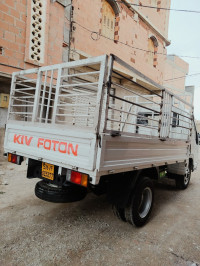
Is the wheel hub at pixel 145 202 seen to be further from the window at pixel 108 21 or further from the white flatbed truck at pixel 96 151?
the window at pixel 108 21

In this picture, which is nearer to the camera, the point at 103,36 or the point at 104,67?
the point at 104,67

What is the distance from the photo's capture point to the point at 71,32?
7512 mm

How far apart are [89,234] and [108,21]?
30.4 feet

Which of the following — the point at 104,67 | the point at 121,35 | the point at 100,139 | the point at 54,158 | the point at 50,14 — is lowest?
the point at 54,158

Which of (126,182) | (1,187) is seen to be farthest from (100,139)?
(1,187)

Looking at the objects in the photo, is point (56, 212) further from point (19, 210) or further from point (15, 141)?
point (15, 141)

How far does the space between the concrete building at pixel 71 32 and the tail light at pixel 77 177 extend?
481cm

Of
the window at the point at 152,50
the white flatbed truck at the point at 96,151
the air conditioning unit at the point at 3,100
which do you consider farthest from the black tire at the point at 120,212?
the window at the point at 152,50

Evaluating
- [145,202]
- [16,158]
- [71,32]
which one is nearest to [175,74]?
[71,32]

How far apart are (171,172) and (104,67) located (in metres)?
3.79

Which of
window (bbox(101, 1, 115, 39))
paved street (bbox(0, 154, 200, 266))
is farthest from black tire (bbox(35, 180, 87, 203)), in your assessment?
window (bbox(101, 1, 115, 39))

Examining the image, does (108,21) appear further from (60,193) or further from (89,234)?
(89,234)

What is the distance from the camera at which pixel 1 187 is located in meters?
4.48

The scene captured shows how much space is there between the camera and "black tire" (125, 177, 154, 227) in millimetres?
2801
